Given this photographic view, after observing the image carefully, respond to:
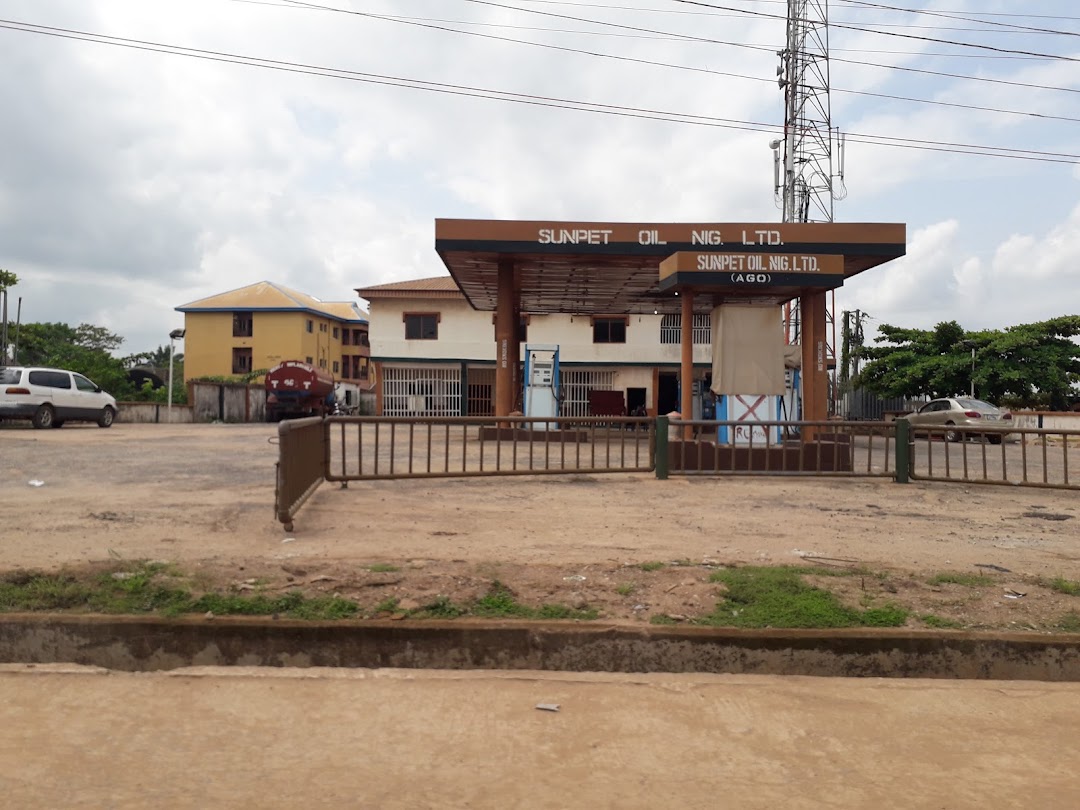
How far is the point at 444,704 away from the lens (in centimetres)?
395

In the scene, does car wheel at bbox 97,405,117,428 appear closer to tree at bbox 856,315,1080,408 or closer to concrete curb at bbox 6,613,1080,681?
concrete curb at bbox 6,613,1080,681

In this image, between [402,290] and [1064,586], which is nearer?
[1064,586]

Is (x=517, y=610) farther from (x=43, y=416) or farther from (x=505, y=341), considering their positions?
(x=43, y=416)

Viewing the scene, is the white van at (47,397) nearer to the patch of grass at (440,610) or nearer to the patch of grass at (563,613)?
the patch of grass at (440,610)

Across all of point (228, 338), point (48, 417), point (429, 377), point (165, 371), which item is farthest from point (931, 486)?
point (165, 371)

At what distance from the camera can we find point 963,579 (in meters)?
5.46

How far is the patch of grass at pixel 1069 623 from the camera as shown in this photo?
4668mm

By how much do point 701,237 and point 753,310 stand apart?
237 inches

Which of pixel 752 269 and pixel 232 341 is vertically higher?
pixel 232 341

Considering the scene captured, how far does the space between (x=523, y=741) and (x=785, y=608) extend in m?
2.09

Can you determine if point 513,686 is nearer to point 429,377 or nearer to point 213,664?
point 213,664

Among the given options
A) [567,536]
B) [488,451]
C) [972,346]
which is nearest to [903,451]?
[567,536]

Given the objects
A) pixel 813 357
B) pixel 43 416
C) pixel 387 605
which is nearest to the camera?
pixel 387 605

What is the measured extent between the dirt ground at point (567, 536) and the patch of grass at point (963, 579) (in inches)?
1.6
